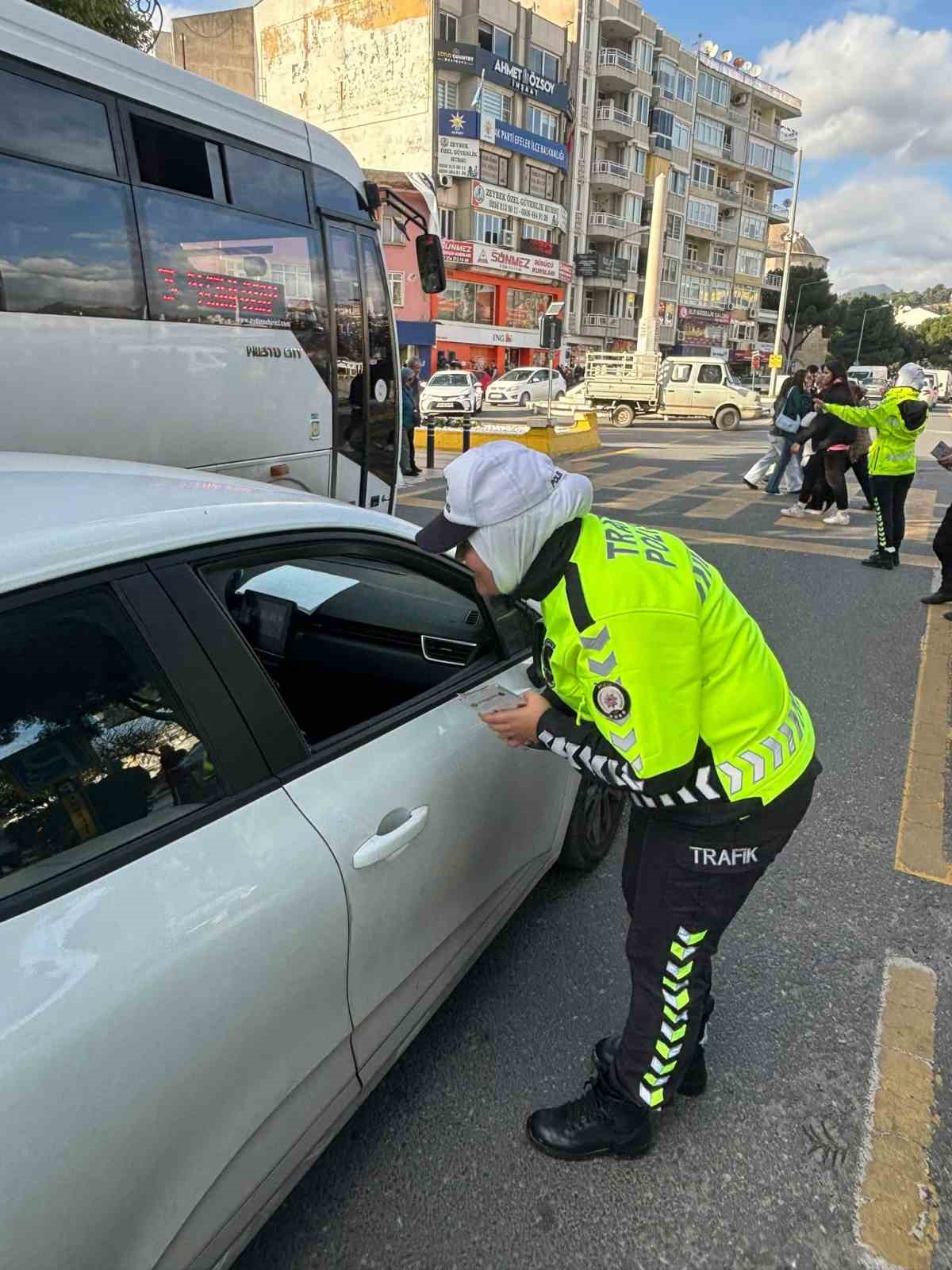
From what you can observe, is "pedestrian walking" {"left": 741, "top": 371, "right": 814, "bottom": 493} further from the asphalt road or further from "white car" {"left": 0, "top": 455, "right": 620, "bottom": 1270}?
"white car" {"left": 0, "top": 455, "right": 620, "bottom": 1270}

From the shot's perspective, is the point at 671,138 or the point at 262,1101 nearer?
the point at 262,1101

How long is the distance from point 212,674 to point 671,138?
202 ft

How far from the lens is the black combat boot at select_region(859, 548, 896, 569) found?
7980 mm

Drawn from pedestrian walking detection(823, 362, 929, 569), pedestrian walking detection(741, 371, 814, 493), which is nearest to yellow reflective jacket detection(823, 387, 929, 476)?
pedestrian walking detection(823, 362, 929, 569)

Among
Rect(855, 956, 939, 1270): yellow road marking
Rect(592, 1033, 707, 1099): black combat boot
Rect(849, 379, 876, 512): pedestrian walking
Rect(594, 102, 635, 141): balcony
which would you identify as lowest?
Rect(855, 956, 939, 1270): yellow road marking

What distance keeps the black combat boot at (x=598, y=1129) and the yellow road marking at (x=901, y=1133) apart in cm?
49

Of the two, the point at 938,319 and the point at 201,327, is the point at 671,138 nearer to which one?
the point at 938,319

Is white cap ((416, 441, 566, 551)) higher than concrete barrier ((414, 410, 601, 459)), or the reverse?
white cap ((416, 441, 566, 551))

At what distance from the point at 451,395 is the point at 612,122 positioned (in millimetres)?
32972

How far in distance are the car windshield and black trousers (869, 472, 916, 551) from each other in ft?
63.4

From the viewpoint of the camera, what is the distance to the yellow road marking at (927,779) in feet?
10.6

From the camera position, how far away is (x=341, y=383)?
6398mm

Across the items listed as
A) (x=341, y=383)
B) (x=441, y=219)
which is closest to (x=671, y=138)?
(x=441, y=219)

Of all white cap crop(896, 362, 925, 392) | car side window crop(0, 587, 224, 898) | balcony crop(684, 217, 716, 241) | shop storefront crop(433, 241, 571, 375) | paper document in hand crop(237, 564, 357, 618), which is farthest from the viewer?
balcony crop(684, 217, 716, 241)
